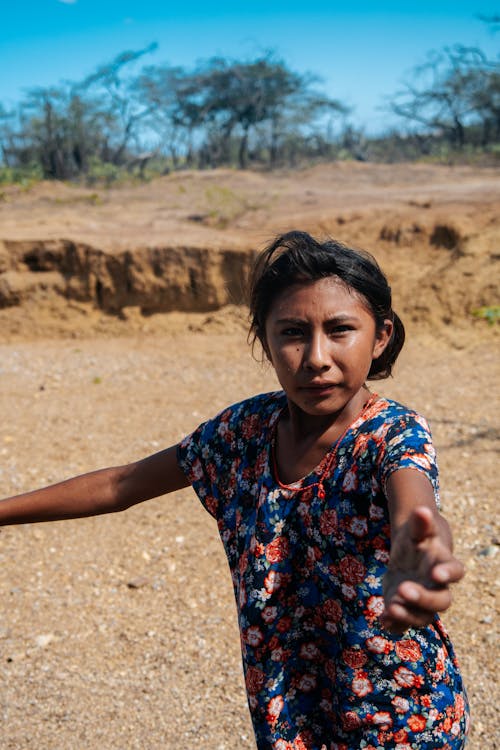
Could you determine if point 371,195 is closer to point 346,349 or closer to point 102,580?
point 102,580

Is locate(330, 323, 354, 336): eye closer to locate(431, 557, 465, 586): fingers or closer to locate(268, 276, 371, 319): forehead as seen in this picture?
locate(268, 276, 371, 319): forehead

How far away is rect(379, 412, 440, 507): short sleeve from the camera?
1155mm

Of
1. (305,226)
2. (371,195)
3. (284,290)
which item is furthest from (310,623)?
(371,195)

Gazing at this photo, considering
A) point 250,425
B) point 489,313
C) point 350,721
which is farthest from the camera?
point 489,313

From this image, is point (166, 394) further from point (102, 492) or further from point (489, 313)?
point (102, 492)

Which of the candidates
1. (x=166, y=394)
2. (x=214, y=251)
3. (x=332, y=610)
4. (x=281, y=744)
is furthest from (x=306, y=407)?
(x=214, y=251)

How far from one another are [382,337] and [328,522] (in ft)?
1.34

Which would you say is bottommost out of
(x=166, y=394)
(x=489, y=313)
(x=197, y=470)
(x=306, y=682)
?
(x=166, y=394)

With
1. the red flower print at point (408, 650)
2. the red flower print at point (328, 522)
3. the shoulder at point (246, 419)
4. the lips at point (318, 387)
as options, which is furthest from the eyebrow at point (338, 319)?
the red flower print at point (408, 650)

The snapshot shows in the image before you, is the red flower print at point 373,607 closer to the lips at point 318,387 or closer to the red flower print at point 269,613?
the red flower print at point 269,613

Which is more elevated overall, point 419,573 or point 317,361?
point 317,361

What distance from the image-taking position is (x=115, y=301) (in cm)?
834

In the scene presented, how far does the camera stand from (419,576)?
88cm

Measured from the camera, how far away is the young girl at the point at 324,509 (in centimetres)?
123
